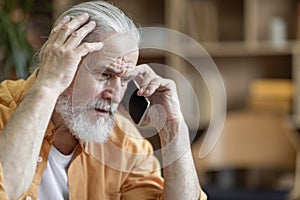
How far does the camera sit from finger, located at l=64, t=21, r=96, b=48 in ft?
4.98

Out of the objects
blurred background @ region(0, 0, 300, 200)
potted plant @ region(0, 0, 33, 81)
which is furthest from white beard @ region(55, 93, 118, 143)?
blurred background @ region(0, 0, 300, 200)

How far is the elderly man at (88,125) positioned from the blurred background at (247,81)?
5.19 ft

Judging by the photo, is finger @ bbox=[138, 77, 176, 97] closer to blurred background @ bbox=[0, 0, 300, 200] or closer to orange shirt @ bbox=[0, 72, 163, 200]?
orange shirt @ bbox=[0, 72, 163, 200]

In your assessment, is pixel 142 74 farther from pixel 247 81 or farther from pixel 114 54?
pixel 247 81

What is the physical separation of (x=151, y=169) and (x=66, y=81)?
43 cm

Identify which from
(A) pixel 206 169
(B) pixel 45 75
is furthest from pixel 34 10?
(B) pixel 45 75

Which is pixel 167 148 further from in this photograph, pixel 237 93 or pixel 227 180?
pixel 237 93

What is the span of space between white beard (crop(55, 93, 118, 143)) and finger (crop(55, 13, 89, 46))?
175 mm

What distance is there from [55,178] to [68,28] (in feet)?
1.34

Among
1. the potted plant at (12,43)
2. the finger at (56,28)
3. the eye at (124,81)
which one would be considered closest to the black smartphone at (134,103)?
the eye at (124,81)

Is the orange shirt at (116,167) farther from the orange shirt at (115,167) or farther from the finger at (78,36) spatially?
the finger at (78,36)

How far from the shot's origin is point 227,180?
12.4 ft

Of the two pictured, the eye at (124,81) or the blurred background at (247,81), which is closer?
the eye at (124,81)

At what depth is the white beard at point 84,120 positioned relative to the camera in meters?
1.64
